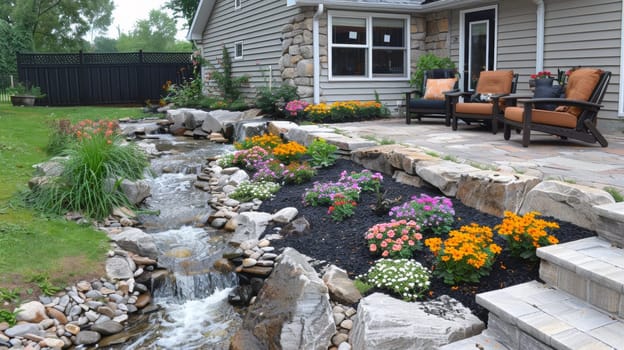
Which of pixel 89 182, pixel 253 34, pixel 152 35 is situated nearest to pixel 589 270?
pixel 89 182

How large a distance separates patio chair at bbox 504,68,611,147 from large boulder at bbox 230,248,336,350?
3.82 m

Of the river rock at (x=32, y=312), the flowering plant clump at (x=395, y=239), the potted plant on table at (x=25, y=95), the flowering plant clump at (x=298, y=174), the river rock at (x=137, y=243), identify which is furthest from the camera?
the potted plant on table at (x=25, y=95)

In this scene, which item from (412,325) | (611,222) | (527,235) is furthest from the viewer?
(527,235)

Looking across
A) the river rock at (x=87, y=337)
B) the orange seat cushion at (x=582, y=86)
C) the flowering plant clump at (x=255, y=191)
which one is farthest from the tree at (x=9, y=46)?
the orange seat cushion at (x=582, y=86)

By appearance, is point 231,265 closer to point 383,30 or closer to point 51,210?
point 51,210

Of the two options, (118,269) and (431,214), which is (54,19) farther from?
(431,214)

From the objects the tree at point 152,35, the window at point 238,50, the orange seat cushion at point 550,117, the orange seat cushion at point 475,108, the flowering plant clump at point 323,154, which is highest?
the tree at point 152,35

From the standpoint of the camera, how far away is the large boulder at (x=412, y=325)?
283cm

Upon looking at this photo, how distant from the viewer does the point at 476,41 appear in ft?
33.1

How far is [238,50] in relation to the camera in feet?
46.8

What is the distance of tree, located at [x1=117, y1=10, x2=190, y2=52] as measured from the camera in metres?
53.3

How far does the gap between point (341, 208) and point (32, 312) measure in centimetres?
242

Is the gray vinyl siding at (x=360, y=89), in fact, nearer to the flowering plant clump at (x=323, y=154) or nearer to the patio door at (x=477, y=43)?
the patio door at (x=477, y=43)

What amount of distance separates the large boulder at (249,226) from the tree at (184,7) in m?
20.6
